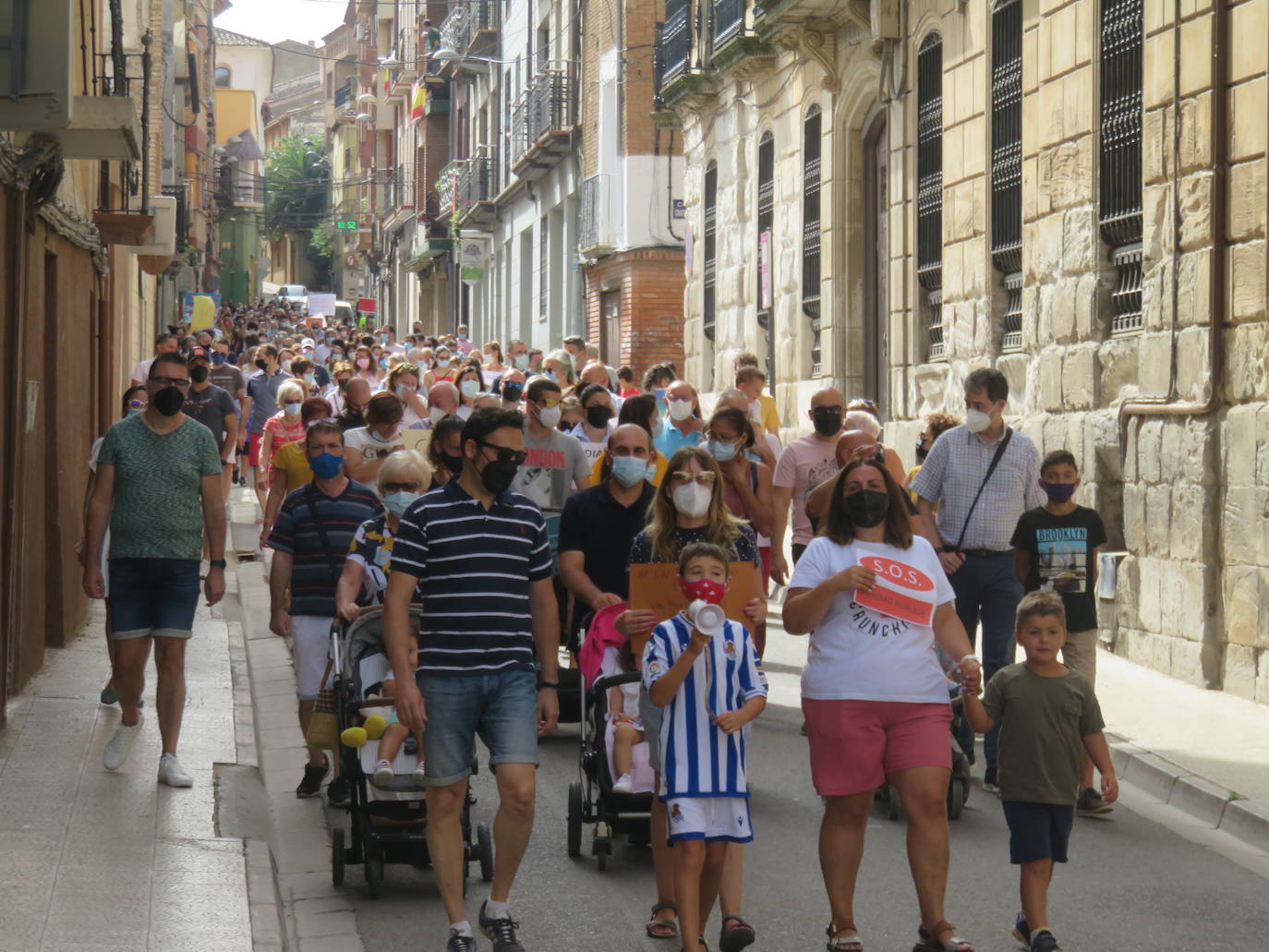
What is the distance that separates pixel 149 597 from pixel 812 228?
12923 millimetres

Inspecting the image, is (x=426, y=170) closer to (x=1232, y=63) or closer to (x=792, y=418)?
(x=792, y=418)

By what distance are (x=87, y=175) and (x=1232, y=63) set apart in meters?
8.73

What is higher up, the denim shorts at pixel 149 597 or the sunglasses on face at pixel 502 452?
the sunglasses on face at pixel 502 452

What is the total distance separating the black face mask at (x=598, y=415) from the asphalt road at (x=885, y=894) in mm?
3926

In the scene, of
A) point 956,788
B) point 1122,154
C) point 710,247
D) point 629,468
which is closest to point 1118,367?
point 1122,154

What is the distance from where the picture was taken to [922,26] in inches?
Result: 649

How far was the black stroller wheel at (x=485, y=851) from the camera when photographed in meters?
6.97

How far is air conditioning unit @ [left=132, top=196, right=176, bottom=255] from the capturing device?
20.2 meters

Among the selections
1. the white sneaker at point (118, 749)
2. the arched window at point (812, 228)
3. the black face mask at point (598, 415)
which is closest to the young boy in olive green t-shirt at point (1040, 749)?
the white sneaker at point (118, 749)

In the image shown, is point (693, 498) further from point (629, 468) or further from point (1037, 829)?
point (1037, 829)

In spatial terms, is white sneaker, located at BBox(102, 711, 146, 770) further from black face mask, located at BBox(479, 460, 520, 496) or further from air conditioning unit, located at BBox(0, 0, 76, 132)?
black face mask, located at BBox(479, 460, 520, 496)

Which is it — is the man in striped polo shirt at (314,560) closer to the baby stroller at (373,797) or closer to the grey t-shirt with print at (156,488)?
the grey t-shirt with print at (156,488)

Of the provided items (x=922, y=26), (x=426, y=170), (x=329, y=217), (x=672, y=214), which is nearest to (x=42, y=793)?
(x=922, y=26)

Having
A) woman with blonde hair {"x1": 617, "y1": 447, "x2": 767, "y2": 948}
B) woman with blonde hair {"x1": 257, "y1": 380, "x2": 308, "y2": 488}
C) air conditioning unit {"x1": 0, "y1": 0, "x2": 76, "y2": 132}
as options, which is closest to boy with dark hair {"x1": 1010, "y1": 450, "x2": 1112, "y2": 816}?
woman with blonde hair {"x1": 617, "y1": 447, "x2": 767, "y2": 948}
